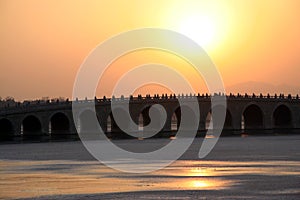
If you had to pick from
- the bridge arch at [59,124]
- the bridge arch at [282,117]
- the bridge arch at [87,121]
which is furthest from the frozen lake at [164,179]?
the bridge arch at [282,117]

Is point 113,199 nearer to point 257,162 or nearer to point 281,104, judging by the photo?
point 257,162

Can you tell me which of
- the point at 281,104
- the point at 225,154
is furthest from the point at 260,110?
the point at 225,154

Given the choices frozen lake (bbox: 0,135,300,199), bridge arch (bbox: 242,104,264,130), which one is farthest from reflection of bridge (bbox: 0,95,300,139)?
frozen lake (bbox: 0,135,300,199)

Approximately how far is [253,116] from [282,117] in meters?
6.65

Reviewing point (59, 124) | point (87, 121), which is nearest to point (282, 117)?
point (87, 121)

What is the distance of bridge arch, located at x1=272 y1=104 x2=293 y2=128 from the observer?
14288cm

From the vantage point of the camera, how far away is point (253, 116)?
145875 millimetres

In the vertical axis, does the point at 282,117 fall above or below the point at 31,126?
above

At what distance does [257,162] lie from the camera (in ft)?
195

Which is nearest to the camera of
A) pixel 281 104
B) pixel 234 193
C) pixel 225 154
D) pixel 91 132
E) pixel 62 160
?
pixel 234 193

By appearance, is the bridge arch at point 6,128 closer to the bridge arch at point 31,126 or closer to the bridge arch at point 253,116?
the bridge arch at point 31,126

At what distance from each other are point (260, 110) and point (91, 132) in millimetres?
34314

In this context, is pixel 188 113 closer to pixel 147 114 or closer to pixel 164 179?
pixel 147 114

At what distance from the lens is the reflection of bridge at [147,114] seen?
118844mm
